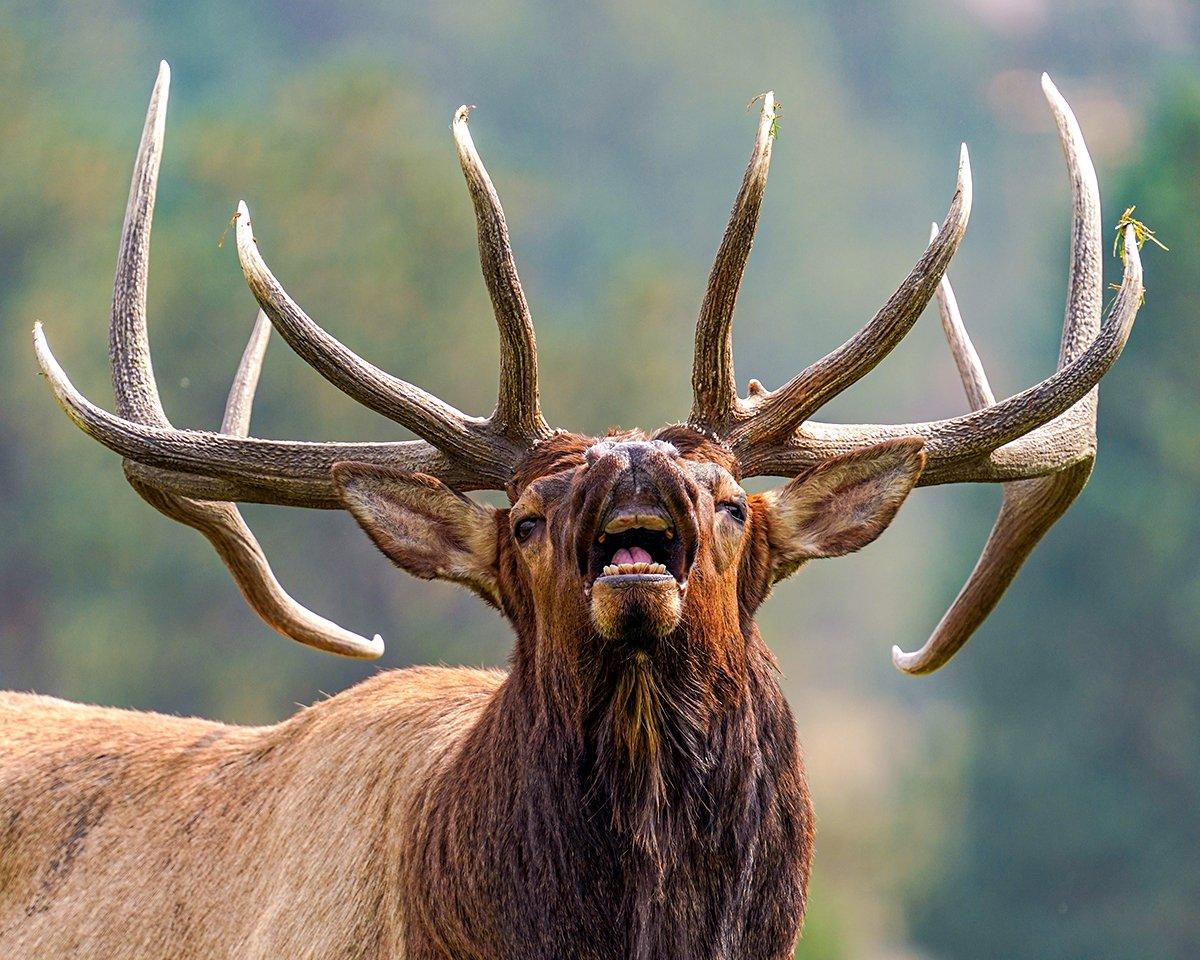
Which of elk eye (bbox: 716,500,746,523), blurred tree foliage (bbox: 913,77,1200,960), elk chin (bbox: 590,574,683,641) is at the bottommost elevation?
elk chin (bbox: 590,574,683,641)

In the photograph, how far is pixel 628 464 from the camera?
430 cm

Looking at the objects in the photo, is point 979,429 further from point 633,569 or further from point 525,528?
point 633,569

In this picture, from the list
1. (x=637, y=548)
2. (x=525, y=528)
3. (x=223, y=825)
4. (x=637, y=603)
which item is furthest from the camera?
(x=223, y=825)

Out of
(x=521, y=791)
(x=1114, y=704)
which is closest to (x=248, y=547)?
(x=521, y=791)

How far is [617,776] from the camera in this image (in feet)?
14.9

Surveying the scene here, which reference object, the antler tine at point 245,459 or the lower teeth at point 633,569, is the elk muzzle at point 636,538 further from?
the antler tine at point 245,459

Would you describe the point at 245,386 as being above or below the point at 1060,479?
above

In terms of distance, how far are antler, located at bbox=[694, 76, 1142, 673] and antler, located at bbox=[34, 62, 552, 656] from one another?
1.78 feet

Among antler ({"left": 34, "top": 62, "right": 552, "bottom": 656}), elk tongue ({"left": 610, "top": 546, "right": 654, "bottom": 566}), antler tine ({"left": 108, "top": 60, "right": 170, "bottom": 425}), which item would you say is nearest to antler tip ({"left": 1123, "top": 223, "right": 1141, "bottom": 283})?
antler ({"left": 34, "top": 62, "right": 552, "bottom": 656})

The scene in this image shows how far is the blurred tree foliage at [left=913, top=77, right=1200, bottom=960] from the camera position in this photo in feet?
78.9

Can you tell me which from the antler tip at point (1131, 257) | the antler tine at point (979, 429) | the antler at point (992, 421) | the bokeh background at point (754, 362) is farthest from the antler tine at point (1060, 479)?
the bokeh background at point (754, 362)

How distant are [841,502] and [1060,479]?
1129mm

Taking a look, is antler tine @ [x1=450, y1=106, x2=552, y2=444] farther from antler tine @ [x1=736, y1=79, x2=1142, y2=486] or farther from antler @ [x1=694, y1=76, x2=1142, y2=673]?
antler tine @ [x1=736, y1=79, x2=1142, y2=486]

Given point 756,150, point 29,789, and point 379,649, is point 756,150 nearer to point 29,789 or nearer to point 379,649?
point 379,649
